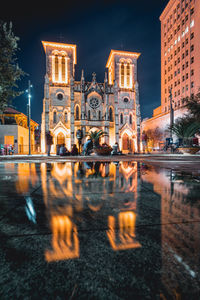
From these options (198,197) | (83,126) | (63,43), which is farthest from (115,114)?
(198,197)

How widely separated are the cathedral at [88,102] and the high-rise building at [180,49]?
527 inches

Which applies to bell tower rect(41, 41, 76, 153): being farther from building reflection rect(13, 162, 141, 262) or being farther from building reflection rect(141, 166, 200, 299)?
building reflection rect(141, 166, 200, 299)

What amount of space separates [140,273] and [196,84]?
153ft

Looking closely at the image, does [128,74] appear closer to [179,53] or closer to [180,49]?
[179,53]

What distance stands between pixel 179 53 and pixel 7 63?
52940 mm

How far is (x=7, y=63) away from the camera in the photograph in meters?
5.33

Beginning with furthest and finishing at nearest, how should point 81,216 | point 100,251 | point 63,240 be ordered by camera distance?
point 81,216, point 63,240, point 100,251

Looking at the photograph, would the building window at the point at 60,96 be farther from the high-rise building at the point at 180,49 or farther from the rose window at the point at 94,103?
the high-rise building at the point at 180,49

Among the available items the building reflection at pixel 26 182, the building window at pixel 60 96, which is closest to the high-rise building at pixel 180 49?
the building window at pixel 60 96

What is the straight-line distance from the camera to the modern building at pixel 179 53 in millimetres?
38531

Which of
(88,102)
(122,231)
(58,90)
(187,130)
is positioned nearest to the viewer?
(122,231)

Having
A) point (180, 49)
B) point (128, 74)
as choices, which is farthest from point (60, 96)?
point (180, 49)

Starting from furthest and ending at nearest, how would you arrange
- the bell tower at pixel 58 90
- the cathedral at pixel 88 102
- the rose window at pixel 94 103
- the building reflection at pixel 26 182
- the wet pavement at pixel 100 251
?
1. the rose window at pixel 94 103
2. the cathedral at pixel 88 102
3. the bell tower at pixel 58 90
4. the building reflection at pixel 26 182
5. the wet pavement at pixel 100 251

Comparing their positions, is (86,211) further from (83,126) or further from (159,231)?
(83,126)
